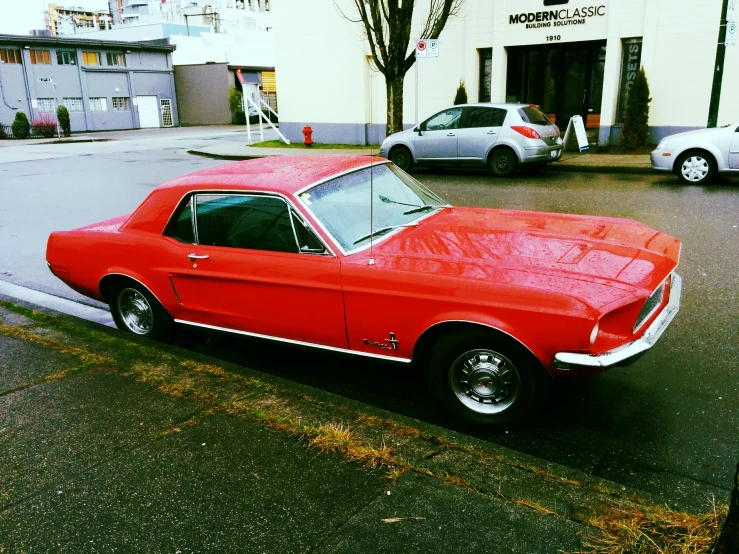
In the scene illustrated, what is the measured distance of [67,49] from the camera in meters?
45.5

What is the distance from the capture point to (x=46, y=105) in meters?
44.9

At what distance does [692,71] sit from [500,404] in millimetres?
16380

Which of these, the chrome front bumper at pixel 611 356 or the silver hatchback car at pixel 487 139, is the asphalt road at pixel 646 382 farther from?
the silver hatchback car at pixel 487 139

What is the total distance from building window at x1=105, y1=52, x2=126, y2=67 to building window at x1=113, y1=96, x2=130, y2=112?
249 centimetres

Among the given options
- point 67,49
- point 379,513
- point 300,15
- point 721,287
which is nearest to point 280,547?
point 379,513

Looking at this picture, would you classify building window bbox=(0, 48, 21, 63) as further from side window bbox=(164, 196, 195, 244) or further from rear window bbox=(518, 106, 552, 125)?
side window bbox=(164, 196, 195, 244)

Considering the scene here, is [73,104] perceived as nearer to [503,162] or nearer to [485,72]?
[485,72]

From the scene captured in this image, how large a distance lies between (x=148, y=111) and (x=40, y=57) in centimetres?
863

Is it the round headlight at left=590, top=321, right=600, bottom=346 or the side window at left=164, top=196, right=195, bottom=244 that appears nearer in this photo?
the round headlight at left=590, top=321, right=600, bottom=346

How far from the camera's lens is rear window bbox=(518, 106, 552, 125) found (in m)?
13.9

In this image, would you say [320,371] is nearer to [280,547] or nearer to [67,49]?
[280,547]

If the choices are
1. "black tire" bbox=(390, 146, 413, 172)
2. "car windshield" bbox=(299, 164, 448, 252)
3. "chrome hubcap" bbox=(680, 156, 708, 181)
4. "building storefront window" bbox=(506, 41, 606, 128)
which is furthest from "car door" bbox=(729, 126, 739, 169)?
"building storefront window" bbox=(506, 41, 606, 128)

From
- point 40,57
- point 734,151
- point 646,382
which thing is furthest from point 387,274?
point 40,57

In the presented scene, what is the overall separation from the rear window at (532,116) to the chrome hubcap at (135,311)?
35.0 ft
